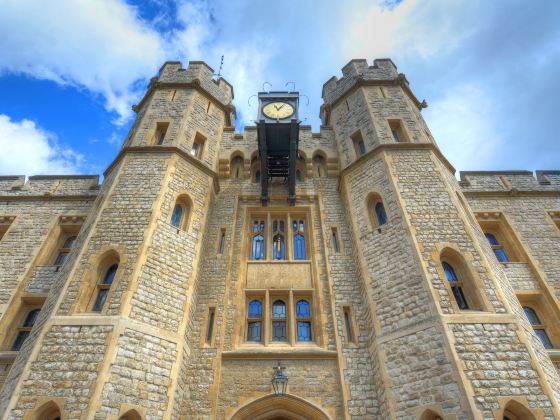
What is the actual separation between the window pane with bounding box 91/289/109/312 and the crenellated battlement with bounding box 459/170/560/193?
12.1 meters

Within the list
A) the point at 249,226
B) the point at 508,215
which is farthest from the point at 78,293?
the point at 508,215

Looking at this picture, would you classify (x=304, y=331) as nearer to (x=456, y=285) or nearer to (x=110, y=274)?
(x=456, y=285)

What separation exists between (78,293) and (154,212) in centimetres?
250

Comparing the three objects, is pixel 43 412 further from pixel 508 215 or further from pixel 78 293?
pixel 508 215

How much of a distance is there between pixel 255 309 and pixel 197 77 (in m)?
9.80

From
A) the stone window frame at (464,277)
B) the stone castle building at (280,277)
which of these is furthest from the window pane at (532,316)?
the stone window frame at (464,277)

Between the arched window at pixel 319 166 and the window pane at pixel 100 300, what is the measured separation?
7.80 metres

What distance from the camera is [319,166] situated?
504 inches

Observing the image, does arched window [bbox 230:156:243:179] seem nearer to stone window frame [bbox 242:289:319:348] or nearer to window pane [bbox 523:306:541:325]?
stone window frame [bbox 242:289:319:348]

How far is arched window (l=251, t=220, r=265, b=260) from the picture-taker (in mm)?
10336

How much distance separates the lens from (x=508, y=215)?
11570 mm

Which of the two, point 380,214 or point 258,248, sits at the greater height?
point 380,214

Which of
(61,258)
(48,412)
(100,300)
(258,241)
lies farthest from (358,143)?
(48,412)

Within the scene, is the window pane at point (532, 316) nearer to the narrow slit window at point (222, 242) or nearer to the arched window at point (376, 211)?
the arched window at point (376, 211)
